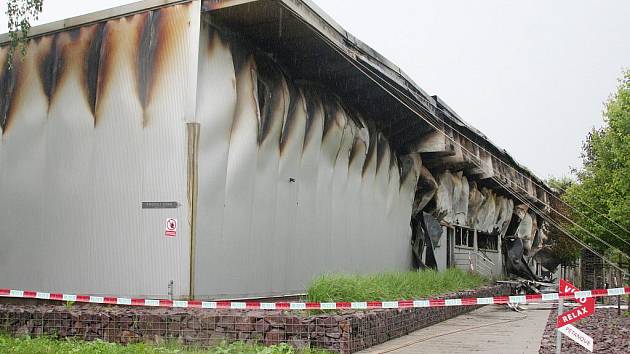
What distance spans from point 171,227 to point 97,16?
4563mm

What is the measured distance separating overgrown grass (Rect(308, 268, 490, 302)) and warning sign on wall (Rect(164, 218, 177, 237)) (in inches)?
100

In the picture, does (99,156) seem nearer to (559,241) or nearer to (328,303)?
(328,303)

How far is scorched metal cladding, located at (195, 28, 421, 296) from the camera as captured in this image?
1162 cm

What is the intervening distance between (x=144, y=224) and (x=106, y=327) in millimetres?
2160

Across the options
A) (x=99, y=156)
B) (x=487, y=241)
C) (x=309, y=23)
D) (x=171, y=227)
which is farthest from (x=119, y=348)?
(x=487, y=241)

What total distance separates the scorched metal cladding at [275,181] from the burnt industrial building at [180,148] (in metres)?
0.04

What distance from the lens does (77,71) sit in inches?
499

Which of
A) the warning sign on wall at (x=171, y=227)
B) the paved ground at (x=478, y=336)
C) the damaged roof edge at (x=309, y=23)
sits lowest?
the paved ground at (x=478, y=336)

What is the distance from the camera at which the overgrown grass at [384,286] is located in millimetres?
10970

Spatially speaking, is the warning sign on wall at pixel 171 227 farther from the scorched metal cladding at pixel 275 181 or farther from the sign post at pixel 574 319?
the sign post at pixel 574 319

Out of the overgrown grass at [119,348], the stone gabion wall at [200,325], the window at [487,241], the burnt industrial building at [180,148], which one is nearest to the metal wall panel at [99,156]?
the burnt industrial building at [180,148]

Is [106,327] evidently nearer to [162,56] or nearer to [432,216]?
[162,56]

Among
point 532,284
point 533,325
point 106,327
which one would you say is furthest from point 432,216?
point 106,327

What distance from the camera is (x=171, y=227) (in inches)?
436
